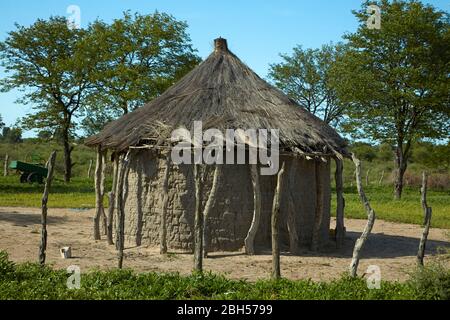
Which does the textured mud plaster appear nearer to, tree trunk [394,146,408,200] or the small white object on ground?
the small white object on ground

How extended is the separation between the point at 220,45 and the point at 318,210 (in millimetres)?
4643

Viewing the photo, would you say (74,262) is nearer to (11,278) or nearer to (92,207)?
(11,278)

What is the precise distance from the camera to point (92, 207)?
1875cm

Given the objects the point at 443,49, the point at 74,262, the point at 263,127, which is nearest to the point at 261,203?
the point at 263,127

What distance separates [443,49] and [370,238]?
1366cm

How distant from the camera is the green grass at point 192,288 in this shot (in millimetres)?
6516

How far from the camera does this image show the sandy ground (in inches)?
366

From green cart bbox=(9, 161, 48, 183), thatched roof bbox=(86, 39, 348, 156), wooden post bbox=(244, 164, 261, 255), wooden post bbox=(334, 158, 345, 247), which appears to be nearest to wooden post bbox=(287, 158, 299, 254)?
thatched roof bbox=(86, 39, 348, 156)

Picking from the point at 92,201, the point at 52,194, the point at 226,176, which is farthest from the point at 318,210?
the point at 52,194

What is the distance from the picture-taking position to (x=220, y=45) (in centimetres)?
1346

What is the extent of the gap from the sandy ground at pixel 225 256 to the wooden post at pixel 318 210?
0.90 feet

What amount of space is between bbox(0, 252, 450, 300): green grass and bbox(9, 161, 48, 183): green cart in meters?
16.7

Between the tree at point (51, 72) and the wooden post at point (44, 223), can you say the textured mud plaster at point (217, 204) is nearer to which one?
the wooden post at point (44, 223)
